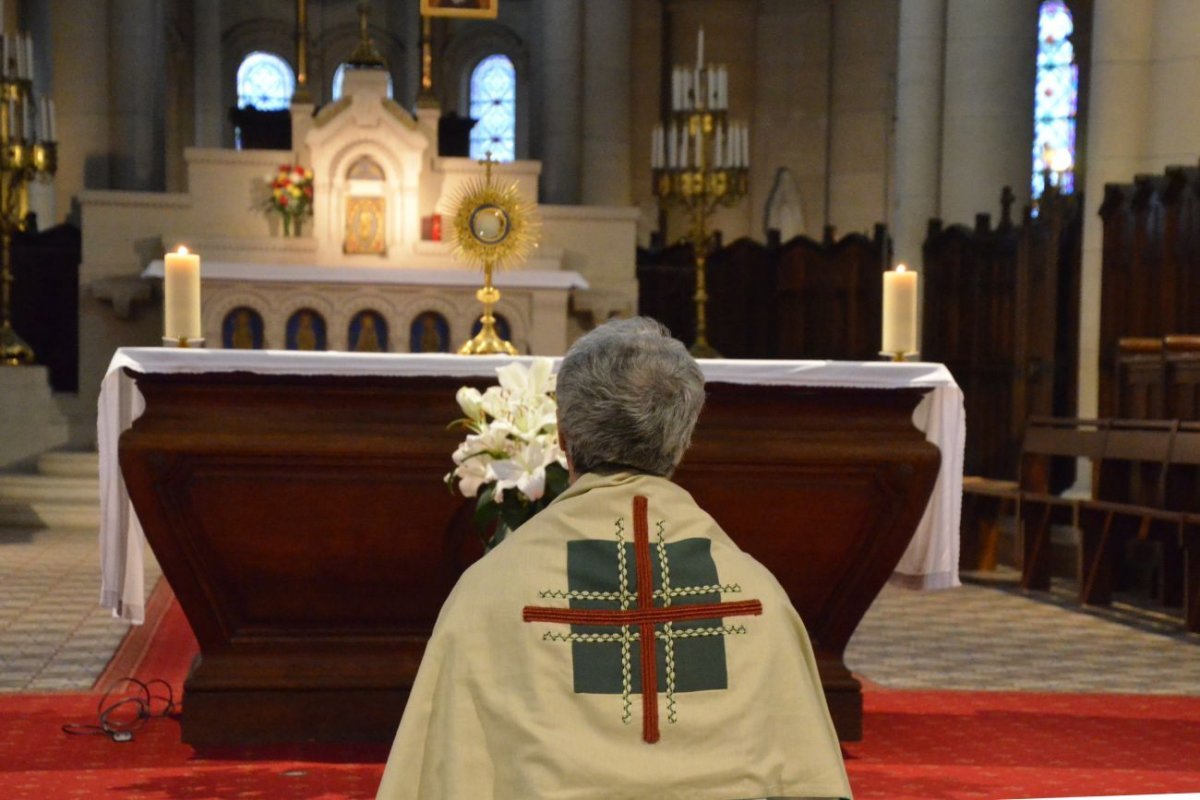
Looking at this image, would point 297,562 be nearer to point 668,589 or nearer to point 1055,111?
point 668,589

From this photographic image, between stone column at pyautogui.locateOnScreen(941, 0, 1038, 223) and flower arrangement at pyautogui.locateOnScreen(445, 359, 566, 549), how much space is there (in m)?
9.48

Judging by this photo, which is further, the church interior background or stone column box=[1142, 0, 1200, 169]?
stone column box=[1142, 0, 1200, 169]

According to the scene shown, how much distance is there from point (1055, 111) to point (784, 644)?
19.3 m

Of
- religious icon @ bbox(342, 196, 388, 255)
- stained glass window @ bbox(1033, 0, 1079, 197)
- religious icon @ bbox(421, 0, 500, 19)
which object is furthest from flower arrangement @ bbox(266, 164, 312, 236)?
stained glass window @ bbox(1033, 0, 1079, 197)

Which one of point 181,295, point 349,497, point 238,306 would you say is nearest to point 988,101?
point 238,306

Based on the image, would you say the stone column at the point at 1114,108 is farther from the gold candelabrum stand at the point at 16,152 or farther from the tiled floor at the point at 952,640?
the gold candelabrum stand at the point at 16,152

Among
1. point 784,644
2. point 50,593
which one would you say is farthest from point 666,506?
point 50,593

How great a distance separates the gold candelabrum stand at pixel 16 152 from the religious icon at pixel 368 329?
2607 mm

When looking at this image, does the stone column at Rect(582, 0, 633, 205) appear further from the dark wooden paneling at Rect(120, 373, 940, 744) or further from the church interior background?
the dark wooden paneling at Rect(120, 373, 940, 744)

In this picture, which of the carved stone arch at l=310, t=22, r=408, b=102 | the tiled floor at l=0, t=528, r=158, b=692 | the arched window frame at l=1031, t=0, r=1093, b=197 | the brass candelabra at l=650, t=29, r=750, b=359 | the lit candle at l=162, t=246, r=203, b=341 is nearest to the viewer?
the lit candle at l=162, t=246, r=203, b=341

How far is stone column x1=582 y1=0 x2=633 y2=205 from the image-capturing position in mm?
17906

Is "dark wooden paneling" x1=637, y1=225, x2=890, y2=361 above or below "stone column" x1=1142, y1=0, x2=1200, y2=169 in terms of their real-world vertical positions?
below

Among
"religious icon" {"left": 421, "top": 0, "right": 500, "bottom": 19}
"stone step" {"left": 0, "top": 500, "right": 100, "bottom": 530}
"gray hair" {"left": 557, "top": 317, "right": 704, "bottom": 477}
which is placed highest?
"religious icon" {"left": 421, "top": 0, "right": 500, "bottom": 19}

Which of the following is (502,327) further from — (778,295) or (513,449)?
(513,449)
